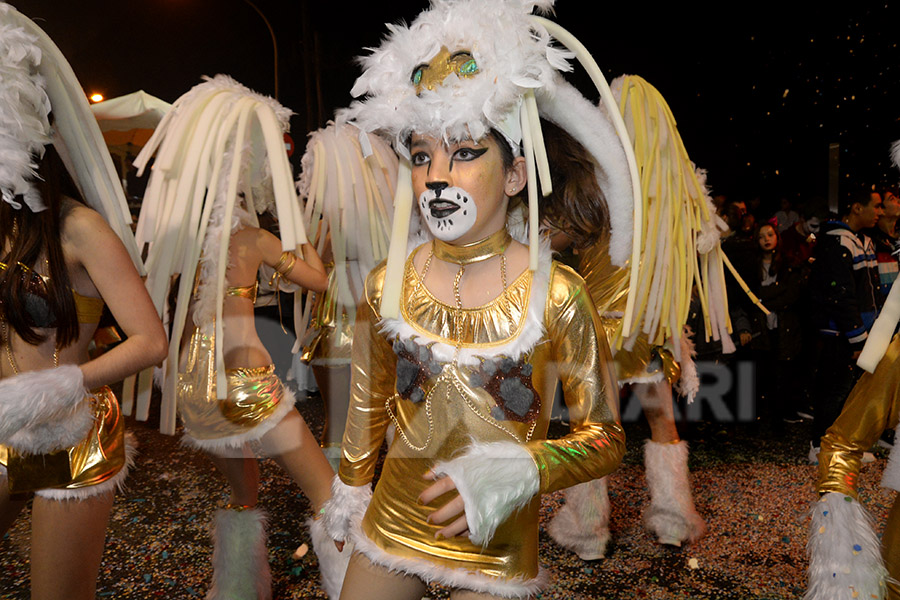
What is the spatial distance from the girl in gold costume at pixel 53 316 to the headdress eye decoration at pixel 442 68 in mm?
856

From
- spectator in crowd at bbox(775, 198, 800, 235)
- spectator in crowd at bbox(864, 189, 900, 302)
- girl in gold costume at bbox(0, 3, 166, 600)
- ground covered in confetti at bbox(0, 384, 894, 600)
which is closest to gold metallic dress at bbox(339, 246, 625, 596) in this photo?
girl in gold costume at bbox(0, 3, 166, 600)

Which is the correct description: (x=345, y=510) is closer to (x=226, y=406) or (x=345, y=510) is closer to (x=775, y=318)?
(x=226, y=406)

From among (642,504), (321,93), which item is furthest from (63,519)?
(321,93)

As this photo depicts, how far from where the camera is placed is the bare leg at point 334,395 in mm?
3488

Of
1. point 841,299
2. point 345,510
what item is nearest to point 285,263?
point 345,510

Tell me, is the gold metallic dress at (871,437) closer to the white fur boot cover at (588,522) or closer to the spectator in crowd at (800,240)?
the white fur boot cover at (588,522)

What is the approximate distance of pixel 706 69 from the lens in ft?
20.0

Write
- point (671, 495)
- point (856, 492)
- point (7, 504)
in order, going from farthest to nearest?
point (671, 495)
point (7, 504)
point (856, 492)

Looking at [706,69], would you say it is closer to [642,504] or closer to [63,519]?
[642,504]

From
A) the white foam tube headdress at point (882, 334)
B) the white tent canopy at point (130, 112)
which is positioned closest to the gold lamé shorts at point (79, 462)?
the white tent canopy at point (130, 112)

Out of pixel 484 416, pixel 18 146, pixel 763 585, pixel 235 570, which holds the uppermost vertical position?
pixel 18 146

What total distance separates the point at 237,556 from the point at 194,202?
129cm

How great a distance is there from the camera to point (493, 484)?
43.3 inches

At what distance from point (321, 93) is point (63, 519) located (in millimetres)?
3767
